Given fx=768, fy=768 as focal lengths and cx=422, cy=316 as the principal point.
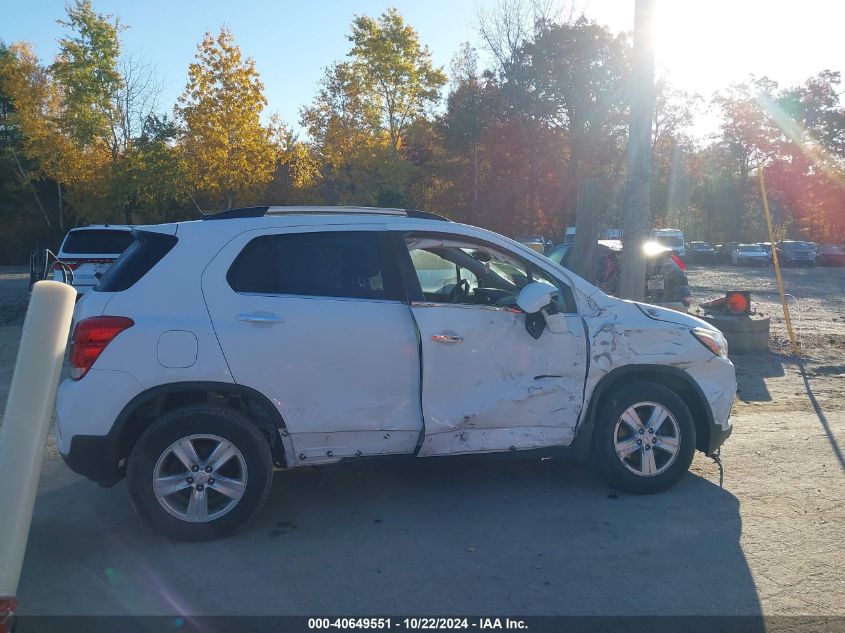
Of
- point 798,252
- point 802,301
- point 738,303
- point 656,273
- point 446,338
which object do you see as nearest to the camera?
point 446,338

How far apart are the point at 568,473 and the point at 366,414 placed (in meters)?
1.91

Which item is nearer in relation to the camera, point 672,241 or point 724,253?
point 672,241

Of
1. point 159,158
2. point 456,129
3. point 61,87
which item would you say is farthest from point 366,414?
point 61,87

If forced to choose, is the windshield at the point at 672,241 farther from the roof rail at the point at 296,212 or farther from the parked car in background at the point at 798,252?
the roof rail at the point at 296,212

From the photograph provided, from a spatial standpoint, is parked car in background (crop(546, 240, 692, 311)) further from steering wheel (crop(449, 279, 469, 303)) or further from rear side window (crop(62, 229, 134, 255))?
rear side window (crop(62, 229, 134, 255))

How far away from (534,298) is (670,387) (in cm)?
135

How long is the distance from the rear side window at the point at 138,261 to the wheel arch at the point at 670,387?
9.88 feet

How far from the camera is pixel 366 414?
16.1 ft

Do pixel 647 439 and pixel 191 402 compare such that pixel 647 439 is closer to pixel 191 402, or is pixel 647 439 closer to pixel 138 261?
pixel 191 402

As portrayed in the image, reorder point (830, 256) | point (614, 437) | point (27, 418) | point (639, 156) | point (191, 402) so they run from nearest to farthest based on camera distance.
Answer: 1. point (27, 418)
2. point (191, 402)
3. point (614, 437)
4. point (639, 156)
5. point (830, 256)

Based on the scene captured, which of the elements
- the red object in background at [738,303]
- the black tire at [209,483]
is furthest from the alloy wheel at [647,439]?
the red object in background at [738,303]

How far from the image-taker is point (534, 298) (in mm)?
5020

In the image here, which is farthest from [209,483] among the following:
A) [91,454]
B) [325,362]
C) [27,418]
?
[27,418]

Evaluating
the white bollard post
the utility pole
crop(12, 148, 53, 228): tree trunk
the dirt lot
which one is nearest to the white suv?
the dirt lot
